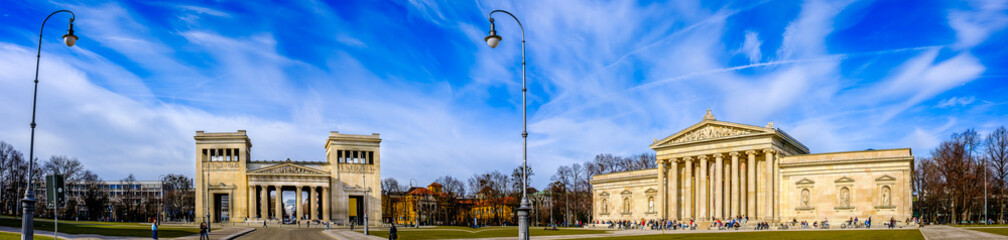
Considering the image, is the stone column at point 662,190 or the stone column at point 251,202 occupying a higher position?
the stone column at point 662,190

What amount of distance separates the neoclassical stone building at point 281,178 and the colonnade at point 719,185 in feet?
161

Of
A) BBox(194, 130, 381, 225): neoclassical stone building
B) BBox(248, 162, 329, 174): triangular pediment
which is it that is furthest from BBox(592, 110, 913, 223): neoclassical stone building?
BBox(248, 162, 329, 174): triangular pediment

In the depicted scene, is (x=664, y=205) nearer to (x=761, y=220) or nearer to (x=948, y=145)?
(x=761, y=220)

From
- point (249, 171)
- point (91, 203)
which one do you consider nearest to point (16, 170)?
point (91, 203)

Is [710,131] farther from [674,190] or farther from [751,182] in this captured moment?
[674,190]

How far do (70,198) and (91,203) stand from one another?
48.5 ft

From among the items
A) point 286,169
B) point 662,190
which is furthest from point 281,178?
point 662,190

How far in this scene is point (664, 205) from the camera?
268 ft

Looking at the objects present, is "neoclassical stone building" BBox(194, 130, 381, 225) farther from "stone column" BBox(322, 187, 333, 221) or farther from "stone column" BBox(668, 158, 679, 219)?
"stone column" BBox(668, 158, 679, 219)

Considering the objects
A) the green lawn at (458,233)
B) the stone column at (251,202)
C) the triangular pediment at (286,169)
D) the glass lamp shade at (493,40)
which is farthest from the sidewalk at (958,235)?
the stone column at (251,202)

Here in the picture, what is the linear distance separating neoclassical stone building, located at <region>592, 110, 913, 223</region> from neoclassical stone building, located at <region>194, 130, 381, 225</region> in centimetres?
4940

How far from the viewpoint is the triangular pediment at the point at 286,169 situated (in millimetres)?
111438

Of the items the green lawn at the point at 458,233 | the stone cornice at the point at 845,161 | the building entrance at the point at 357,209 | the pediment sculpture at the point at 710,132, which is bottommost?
the building entrance at the point at 357,209

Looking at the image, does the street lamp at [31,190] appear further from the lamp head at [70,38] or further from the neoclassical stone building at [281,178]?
the neoclassical stone building at [281,178]
